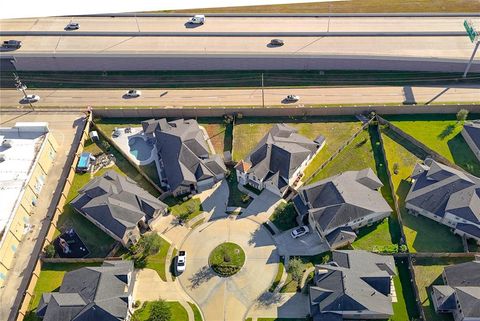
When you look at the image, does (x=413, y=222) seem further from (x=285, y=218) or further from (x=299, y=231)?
(x=285, y=218)

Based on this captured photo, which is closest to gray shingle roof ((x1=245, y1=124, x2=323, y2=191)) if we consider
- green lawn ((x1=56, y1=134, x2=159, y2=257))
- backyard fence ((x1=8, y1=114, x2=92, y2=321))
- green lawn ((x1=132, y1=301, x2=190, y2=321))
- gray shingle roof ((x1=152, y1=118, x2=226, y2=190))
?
gray shingle roof ((x1=152, y1=118, x2=226, y2=190))

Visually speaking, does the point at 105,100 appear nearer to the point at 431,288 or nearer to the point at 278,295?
the point at 278,295

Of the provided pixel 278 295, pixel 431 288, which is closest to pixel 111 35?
pixel 278 295

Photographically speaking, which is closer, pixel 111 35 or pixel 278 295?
pixel 278 295

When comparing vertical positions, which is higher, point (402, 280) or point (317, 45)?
point (317, 45)

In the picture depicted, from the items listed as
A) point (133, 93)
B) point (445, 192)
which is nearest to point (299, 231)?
point (445, 192)

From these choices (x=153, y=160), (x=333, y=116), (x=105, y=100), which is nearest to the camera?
(x=153, y=160)

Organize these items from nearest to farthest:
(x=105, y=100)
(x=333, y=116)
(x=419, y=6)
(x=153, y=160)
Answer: (x=153, y=160), (x=333, y=116), (x=105, y=100), (x=419, y=6)

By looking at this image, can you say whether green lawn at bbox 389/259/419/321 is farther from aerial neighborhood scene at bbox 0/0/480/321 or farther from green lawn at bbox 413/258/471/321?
green lawn at bbox 413/258/471/321
